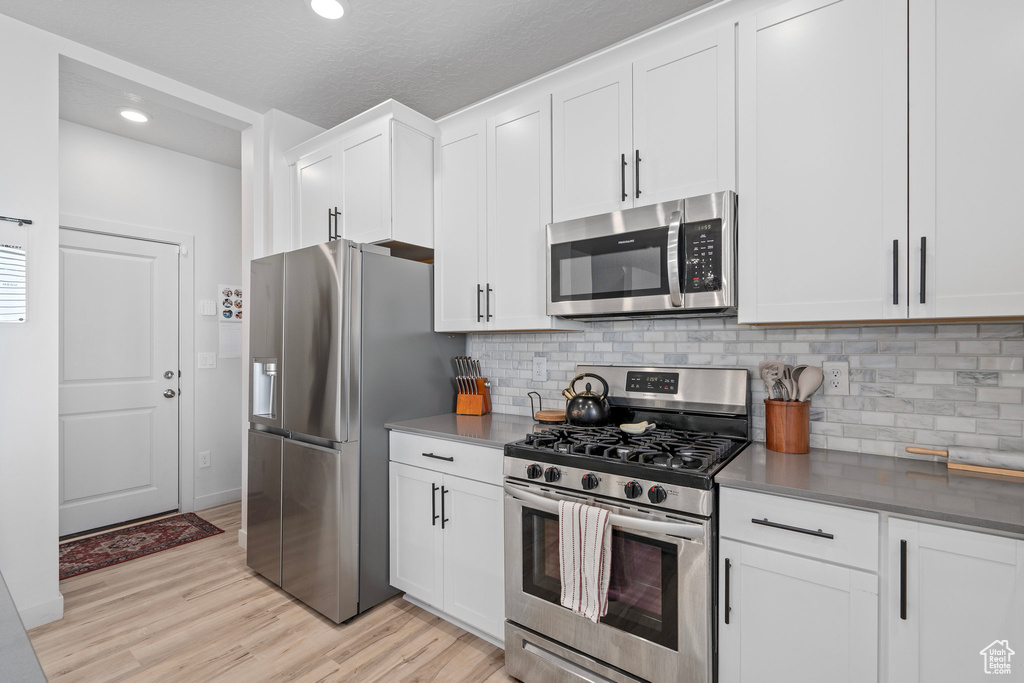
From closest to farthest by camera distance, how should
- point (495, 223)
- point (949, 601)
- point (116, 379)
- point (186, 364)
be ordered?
1. point (949, 601)
2. point (495, 223)
3. point (116, 379)
4. point (186, 364)

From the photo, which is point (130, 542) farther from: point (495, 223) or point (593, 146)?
point (593, 146)

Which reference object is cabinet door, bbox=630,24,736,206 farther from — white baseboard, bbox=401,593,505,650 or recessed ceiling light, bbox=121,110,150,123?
recessed ceiling light, bbox=121,110,150,123

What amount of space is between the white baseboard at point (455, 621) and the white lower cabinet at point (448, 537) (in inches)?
0.7

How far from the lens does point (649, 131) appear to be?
2.02 meters

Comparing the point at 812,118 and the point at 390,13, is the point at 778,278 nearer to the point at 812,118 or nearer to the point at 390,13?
the point at 812,118

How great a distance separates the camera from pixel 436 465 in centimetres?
230

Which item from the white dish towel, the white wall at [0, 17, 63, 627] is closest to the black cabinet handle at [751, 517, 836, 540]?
the white dish towel

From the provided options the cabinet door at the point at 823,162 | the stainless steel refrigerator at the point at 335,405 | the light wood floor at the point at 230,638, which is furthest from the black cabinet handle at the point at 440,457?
the cabinet door at the point at 823,162

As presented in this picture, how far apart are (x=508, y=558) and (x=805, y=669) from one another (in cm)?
103

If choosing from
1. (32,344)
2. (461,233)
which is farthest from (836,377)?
(32,344)

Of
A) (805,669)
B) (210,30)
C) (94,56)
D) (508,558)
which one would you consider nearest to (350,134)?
(210,30)

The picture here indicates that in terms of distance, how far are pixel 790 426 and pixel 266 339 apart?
2632mm

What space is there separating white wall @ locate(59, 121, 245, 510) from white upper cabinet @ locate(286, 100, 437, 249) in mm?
1596

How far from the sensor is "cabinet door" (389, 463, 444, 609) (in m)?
2.30
